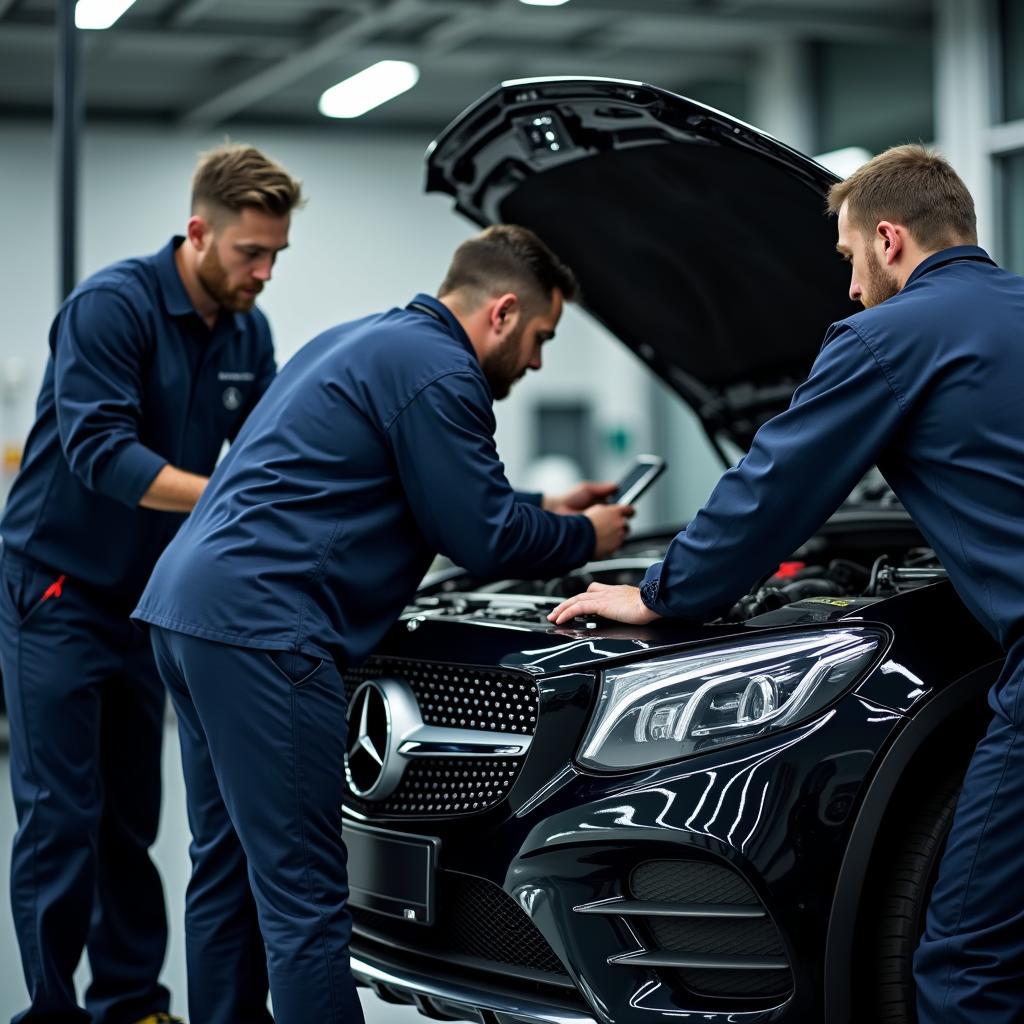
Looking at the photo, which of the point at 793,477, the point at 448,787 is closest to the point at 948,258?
the point at 793,477

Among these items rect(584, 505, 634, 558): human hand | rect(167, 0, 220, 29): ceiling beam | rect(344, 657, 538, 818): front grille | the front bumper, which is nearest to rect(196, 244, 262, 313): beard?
rect(584, 505, 634, 558): human hand

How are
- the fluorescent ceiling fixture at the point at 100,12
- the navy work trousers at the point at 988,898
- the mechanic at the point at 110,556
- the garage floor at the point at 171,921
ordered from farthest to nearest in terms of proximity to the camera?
the fluorescent ceiling fixture at the point at 100,12 → the garage floor at the point at 171,921 → the mechanic at the point at 110,556 → the navy work trousers at the point at 988,898

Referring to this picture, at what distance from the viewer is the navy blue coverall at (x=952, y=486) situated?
76.3 inches

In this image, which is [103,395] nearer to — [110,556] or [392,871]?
[110,556]

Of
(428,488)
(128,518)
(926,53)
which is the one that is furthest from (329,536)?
(926,53)

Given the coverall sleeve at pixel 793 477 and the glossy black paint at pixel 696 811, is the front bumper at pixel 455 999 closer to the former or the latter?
the glossy black paint at pixel 696 811

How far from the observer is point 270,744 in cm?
237

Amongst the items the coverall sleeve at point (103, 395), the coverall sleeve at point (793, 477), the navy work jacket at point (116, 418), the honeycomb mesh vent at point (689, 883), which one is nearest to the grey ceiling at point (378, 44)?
the navy work jacket at point (116, 418)

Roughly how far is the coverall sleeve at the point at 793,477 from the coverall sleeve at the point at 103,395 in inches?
48.3

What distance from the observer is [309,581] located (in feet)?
7.97

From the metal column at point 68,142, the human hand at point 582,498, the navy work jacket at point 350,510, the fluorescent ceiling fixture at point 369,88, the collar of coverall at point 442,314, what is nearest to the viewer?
the navy work jacket at point 350,510

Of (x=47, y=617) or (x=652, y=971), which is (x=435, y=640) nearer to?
(x=652, y=971)

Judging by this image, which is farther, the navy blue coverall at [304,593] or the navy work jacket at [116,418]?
the navy work jacket at [116,418]

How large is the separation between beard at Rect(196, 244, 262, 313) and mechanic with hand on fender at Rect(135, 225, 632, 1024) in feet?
1.63
